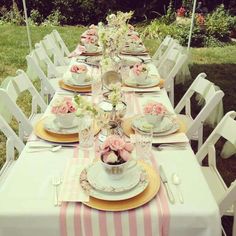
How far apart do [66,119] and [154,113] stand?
0.50 meters

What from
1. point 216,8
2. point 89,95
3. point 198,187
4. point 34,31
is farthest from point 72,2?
point 198,187

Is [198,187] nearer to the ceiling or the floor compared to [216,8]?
nearer to the ceiling

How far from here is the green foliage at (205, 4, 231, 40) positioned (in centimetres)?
886

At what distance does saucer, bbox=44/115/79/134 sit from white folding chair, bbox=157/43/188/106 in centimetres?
187

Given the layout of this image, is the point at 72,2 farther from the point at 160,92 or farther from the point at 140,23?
the point at 160,92

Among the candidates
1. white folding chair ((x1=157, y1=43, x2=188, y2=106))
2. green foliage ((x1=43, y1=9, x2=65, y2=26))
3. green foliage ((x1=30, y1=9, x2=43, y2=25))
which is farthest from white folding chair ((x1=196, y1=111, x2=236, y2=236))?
green foliage ((x1=30, y1=9, x2=43, y2=25))

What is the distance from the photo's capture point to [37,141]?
2.29 m

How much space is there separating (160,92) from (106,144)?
1.46 m

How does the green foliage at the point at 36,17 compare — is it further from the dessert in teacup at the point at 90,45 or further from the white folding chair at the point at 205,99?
the white folding chair at the point at 205,99

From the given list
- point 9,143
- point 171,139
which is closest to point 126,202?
point 171,139

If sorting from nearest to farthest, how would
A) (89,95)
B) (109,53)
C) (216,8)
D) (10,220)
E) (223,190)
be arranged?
(10,220)
(223,190)
(89,95)
(109,53)
(216,8)

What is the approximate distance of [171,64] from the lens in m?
4.83

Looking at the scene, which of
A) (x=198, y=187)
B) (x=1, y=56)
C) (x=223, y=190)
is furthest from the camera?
(x=1, y=56)

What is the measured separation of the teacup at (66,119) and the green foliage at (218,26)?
23.2 ft
